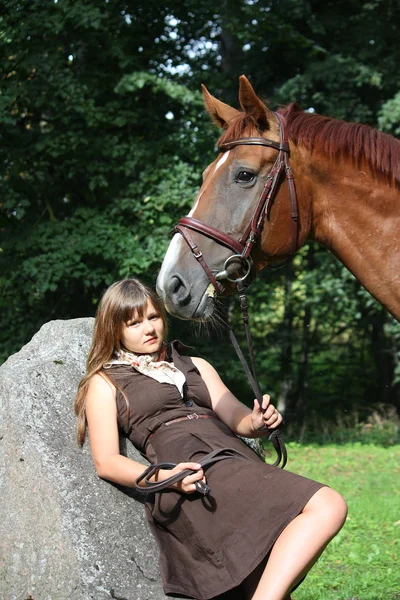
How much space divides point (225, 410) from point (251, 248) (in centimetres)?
70

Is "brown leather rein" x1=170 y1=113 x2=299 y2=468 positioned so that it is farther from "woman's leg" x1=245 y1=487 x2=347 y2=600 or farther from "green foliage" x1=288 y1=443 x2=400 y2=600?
"green foliage" x1=288 y1=443 x2=400 y2=600

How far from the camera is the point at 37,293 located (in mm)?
8641

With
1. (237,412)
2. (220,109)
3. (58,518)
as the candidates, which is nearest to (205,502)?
(237,412)

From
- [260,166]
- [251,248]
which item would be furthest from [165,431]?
[260,166]

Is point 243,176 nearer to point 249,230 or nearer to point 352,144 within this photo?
point 249,230

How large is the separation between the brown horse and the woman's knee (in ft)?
2.89

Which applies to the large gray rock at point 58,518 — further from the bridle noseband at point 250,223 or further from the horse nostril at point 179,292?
the bridle noseband at point 250,223

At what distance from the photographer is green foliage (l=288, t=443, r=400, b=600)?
13.3 ft

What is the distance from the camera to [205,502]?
246 centimetres

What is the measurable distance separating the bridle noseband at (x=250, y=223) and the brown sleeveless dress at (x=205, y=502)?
1.82 feet

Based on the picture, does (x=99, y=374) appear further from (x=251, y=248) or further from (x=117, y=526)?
(x=251, y=248)

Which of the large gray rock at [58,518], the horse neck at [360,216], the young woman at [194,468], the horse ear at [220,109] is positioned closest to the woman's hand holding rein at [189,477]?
the young woman at [194,468]

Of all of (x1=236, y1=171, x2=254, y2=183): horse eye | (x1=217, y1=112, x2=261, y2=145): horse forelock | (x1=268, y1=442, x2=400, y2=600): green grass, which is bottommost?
(x1=268, y1=442, x2=400, y2=600): green grass

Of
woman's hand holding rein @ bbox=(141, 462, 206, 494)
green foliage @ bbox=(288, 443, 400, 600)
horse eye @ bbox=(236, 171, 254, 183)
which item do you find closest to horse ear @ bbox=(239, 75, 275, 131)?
horse eye @ bbox=(236, 171, 254, 183)
